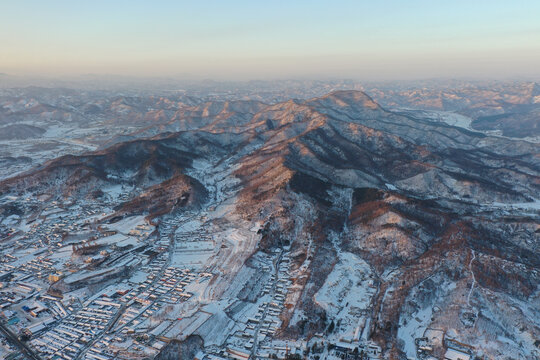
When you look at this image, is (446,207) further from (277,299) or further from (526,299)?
(277,299)

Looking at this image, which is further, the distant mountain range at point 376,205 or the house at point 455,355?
the distant mountain range at point 376,205

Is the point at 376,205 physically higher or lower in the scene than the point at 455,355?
higher

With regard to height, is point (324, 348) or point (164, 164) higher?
point (164, 164)

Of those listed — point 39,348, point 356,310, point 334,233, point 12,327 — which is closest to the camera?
point 39,348

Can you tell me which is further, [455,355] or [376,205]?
[376,205]

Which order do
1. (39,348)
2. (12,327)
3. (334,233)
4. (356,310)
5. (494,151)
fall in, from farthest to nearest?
(494,151)
(334,233)
(356,310)
(12,327)
(39,348)

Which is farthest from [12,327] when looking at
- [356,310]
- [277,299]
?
[356,310]

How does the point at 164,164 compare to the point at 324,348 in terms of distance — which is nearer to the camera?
the point at 324,348

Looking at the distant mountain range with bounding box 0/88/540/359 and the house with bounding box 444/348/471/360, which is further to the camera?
the distant mountain range with bounding box 0/88/540/359

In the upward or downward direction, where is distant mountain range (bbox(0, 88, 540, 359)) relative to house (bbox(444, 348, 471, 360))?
upward

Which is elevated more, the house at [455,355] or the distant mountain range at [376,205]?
the distant mountain range at [376,205]

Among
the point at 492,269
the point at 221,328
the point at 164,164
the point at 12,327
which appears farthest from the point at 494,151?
the point at 12,327
